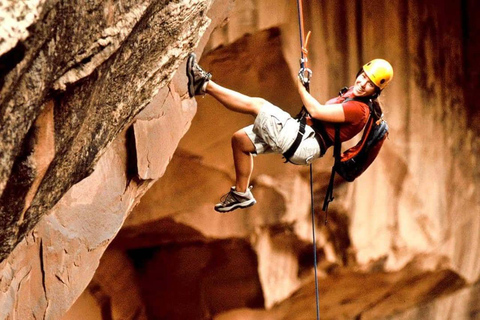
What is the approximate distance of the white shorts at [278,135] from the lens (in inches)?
126

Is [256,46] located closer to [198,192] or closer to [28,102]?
[198,192]

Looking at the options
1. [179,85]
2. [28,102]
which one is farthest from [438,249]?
[28,102]

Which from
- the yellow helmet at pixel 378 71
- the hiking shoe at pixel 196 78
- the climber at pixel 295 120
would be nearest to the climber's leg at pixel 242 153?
the climber at pixel 295 120

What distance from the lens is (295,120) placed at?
3293 mm

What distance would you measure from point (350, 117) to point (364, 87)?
0.49 feet

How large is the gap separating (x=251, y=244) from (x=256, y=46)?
4.82 feet

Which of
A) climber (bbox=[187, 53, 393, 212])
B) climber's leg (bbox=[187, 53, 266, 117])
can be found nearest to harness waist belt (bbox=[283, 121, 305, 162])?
climber (bbox=[187, 53, 393, 212])

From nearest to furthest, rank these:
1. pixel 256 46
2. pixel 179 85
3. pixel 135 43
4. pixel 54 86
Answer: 1. pixel 54 86
2. pixel 135 43
3. pixel 179 85
4. pixel 256 46

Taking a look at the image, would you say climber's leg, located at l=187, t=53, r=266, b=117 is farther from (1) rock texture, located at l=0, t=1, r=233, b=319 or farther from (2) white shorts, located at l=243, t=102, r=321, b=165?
(1) rock texture, located at l=0, t=1, r=233, b=319

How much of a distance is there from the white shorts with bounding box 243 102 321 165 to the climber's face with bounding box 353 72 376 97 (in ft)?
0.89

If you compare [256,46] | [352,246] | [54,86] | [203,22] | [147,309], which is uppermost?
[54,86]

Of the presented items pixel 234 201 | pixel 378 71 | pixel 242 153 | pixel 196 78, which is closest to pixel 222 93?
pixel 196 78

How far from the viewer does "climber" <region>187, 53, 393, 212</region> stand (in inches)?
125

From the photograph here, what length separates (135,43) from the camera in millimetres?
2227
